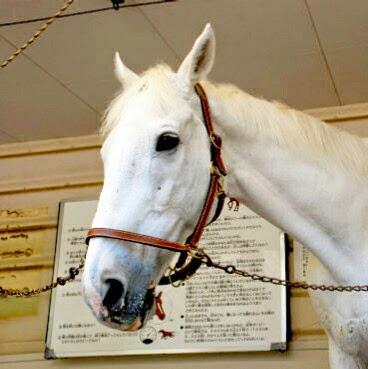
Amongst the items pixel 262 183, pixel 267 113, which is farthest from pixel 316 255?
pixel 267 113

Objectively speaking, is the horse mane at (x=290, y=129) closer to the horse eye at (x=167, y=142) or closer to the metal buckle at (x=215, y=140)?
the metal buckle at (x=215, y=140)

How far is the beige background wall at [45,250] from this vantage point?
2.70 meters

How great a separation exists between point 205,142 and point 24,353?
6.06 ft

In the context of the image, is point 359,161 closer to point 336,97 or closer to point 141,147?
point 141,147

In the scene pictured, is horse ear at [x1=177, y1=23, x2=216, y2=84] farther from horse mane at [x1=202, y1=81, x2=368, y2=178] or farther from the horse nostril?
the horse nostril

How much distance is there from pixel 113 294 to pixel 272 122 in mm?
571

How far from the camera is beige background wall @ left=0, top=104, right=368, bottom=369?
270 centimetres

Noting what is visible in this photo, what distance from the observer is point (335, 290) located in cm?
157

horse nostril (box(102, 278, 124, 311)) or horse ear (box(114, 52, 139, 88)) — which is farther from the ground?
horse ear (box(114, 52, 139, 88))

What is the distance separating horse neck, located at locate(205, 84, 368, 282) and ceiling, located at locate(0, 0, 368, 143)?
886 mm

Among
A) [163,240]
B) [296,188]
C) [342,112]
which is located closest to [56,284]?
[163,240]

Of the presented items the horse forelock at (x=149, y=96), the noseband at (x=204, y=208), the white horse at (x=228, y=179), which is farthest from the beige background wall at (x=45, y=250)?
the horse forelock at (x=149, y=96)

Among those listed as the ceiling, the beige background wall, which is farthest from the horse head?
the beige background wall

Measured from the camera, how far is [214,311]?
110 inches
